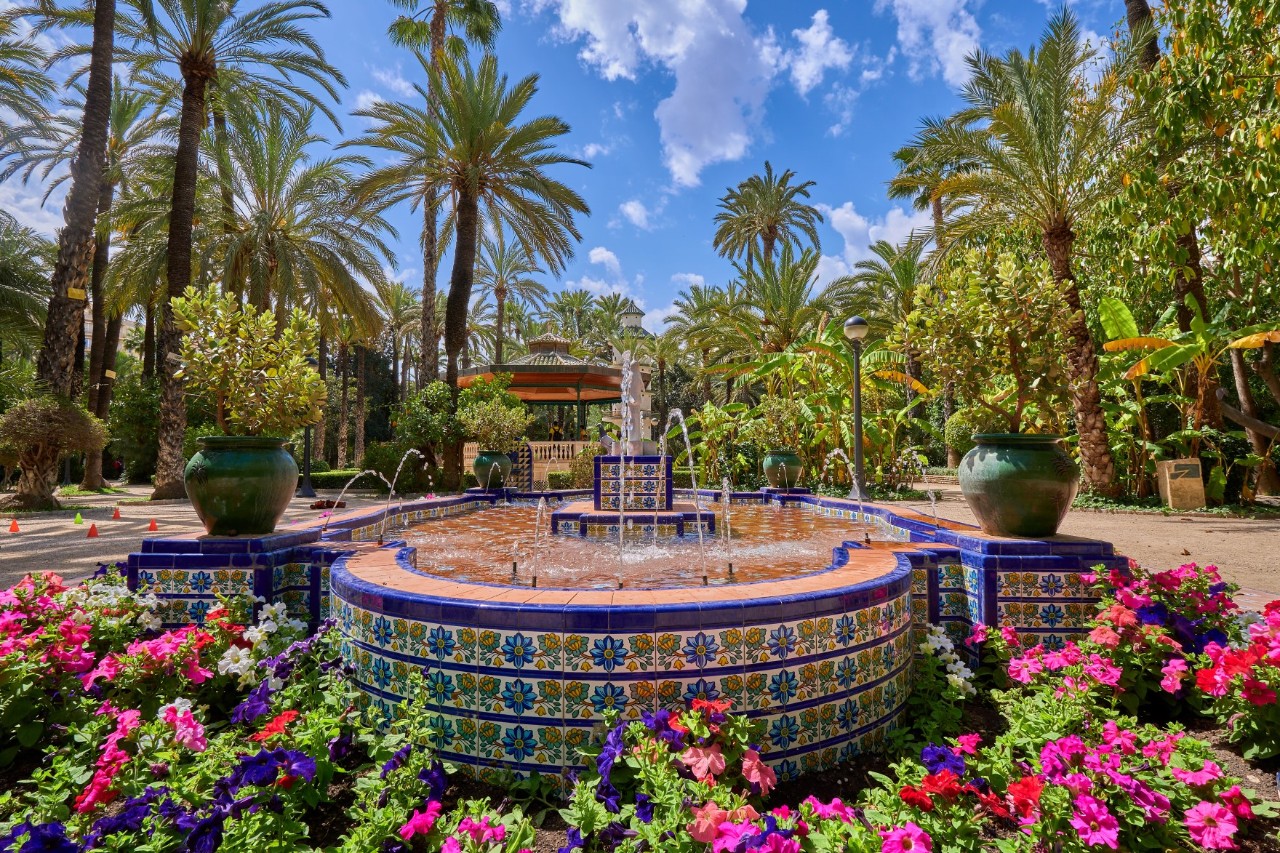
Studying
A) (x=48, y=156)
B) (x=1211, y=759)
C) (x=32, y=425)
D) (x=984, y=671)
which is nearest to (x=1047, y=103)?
(x=984, y=671)

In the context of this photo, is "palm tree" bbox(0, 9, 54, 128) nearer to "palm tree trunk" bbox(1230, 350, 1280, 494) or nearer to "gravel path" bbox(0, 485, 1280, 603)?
"gravel path" bbox(0, 485, 1280, 603)

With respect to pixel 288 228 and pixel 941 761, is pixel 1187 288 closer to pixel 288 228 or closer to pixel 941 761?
pixel 941 761

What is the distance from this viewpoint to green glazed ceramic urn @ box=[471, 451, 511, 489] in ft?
37.0

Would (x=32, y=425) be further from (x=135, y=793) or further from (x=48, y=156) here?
(x=48, y=156)

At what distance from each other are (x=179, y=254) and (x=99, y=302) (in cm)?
886

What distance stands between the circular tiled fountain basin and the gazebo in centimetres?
1611

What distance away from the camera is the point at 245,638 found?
3639 millimetres

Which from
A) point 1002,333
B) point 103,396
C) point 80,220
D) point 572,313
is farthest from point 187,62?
point 572,313

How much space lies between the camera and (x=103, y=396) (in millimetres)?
20234

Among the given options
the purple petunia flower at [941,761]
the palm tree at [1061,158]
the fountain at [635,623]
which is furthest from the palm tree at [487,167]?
the purple petunia flower at [941,761]

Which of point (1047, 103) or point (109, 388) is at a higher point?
point (1047, 103)

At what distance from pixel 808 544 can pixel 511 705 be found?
12.8ft

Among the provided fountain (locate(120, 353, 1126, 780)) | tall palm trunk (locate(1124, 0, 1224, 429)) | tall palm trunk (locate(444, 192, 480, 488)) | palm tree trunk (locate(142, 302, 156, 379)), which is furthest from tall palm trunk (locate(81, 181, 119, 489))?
tall palm trunk (locate(1124, 0, 1224, 429))

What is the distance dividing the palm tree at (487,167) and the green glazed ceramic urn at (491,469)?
22.6 feet
